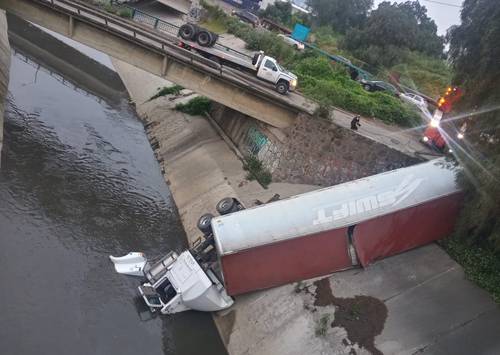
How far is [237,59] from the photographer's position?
32031mm

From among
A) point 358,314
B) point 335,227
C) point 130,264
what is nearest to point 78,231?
point 130,264

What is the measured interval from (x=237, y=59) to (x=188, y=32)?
3.96 m

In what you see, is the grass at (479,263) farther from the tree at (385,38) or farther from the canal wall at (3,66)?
the tree at (385,38)

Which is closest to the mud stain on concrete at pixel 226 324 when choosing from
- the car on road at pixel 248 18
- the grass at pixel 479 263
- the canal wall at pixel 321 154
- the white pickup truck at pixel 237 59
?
the canal wall at pixel 321 154

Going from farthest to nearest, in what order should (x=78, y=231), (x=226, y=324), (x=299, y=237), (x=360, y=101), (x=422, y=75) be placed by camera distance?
(x=422, y=75) < (x=360, y=101) < (x=78, y=231) < (x=226, y=324) < (x=299, y=237)

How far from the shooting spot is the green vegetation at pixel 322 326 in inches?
704

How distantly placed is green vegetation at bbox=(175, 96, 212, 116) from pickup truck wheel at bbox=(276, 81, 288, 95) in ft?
28.3

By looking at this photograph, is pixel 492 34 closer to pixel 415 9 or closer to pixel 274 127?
pixel 274 127

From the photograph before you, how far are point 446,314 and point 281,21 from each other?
69702 mm

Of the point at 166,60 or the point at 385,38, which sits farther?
the point at 385,38

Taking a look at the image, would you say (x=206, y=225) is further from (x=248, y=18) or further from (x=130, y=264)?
(x=248, y=18)

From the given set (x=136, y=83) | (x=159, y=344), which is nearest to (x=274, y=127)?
(x=159, y=344)

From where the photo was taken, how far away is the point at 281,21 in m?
80.0

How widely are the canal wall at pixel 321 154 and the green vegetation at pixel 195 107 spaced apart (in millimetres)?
9366
